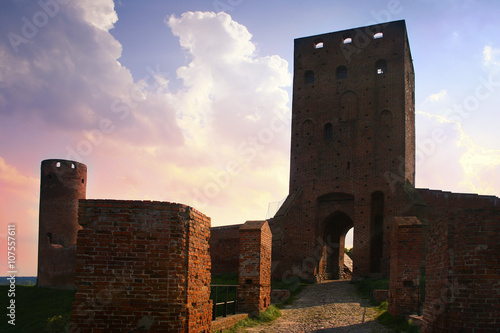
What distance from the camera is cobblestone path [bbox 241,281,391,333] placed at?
9969mm

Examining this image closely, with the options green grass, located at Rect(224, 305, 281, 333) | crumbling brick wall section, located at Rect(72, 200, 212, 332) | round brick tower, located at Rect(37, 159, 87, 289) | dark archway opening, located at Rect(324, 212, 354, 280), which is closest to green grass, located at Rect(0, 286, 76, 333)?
round brick tower, located at Rect(37, 159, 87, 289)

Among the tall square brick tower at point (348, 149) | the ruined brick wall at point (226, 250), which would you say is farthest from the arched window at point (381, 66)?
the ruined brick wall at point (226, 250)

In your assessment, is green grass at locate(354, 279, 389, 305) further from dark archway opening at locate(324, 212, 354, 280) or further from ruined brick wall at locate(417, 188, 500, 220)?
dark archway opening at locate(324, 212, 354, 280)

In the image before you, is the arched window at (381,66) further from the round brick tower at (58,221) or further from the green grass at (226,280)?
the round brick tower at (58,221)

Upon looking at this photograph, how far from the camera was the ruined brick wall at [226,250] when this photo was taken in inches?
942

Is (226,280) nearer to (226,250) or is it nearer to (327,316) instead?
(226,250)

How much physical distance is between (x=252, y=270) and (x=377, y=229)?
509 inches

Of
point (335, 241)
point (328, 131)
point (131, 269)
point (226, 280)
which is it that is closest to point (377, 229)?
point (335, 241)

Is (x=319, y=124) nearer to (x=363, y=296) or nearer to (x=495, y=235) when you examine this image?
(x=363, y=296)

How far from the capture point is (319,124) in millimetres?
24359

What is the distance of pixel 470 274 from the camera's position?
19.0 feet

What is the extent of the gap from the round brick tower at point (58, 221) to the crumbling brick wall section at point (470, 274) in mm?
24545

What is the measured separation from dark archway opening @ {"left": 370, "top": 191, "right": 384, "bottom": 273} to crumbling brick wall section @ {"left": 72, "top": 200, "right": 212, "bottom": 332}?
58.0 feet

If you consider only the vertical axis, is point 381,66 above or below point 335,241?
above
